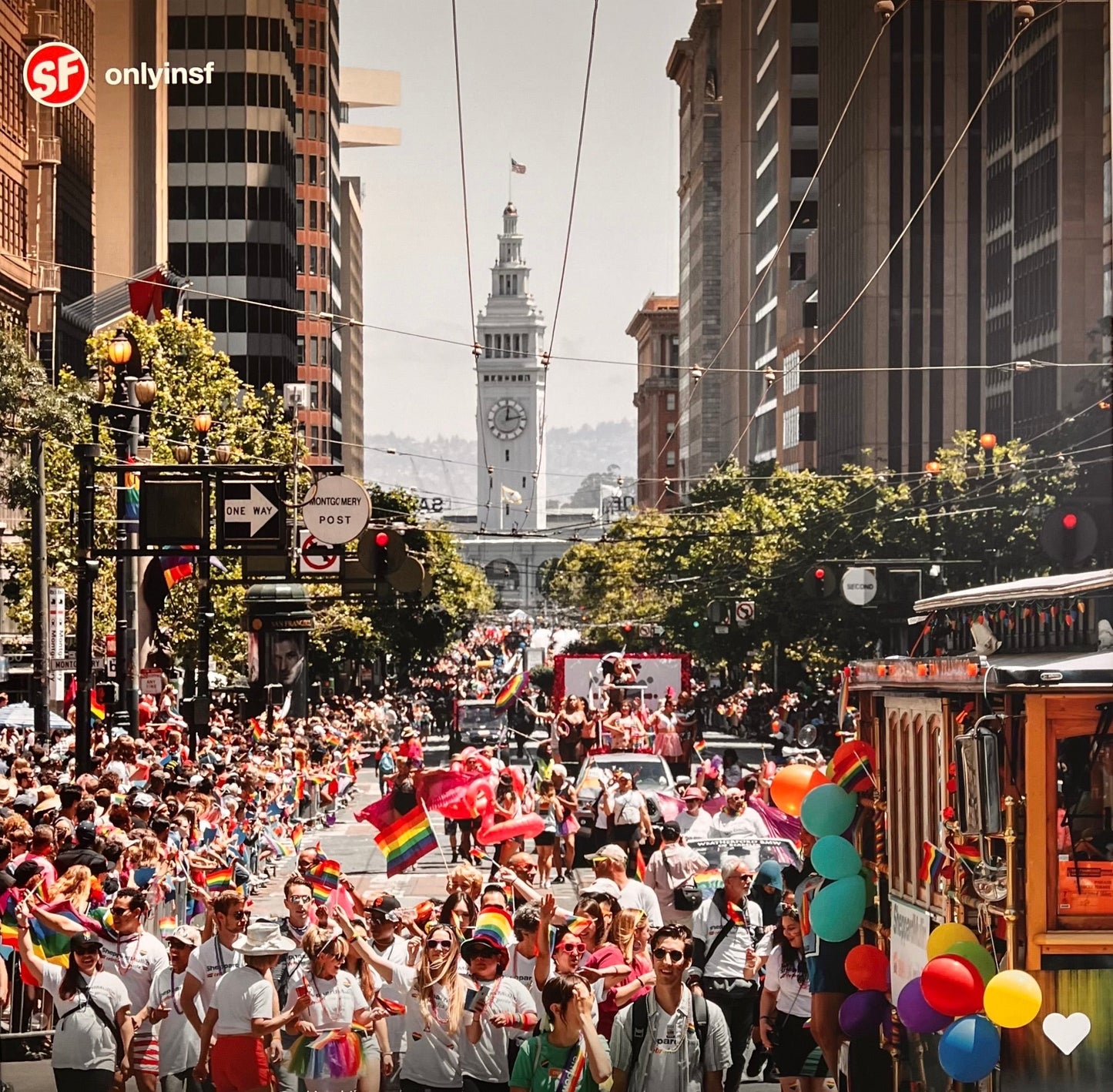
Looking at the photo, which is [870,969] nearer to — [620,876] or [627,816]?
[620,876]

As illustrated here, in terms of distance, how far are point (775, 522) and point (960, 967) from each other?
62.0 metres

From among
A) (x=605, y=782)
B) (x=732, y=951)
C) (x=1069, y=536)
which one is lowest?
(x=605, y=782)

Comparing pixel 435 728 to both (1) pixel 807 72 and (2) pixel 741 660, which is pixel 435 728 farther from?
(1) pixel 807 72

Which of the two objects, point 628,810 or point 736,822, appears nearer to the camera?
point 736,822

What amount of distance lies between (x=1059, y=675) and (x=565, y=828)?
15.9 m

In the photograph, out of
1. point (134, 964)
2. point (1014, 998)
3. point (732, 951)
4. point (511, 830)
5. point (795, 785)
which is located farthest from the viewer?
point (511, 830)

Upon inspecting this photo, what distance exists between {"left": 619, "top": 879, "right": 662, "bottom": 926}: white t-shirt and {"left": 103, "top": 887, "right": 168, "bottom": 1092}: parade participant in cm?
302

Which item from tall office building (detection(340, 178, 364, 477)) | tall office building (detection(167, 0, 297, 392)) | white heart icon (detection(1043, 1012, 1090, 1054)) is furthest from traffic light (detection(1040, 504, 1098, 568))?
tall office building (detection(340, 178, 364, 477))

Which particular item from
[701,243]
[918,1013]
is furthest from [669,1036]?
[701,243]

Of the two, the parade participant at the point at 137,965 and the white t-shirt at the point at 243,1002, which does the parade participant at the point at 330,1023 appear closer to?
the white t-shirt at the point at 243,1002

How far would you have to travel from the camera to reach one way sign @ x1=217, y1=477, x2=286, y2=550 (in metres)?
27.8

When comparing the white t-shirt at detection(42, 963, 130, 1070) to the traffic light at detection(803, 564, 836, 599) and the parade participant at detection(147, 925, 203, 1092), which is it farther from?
the traffic light at detection(803, 564, 836, 599)

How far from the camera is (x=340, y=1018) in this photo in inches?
427

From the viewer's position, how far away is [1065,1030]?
908 centimetres
